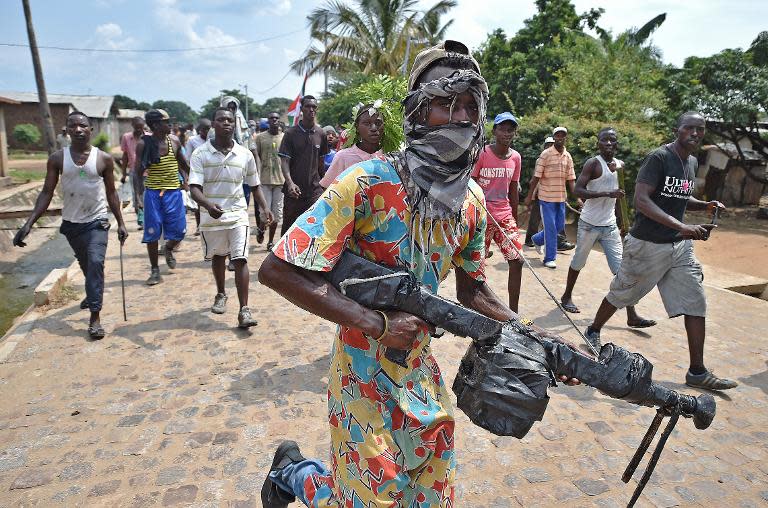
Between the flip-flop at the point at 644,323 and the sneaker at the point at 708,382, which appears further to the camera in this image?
the flip-flop at the point at 644,323

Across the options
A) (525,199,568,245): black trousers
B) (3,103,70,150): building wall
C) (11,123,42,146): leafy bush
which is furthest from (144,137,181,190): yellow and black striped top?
(11,123,42,146): leafy bush

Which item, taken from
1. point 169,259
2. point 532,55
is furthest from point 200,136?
point 532,55

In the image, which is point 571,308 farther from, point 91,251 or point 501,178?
point 91,251

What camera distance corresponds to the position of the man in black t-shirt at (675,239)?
4273 mm

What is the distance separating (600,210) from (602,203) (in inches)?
3.5

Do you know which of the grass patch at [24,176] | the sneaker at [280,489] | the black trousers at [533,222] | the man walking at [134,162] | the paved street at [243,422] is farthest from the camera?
the grass patch at [24,176]

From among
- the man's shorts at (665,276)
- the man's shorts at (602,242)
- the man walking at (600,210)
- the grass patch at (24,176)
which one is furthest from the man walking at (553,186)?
the grass patch at (24,176)

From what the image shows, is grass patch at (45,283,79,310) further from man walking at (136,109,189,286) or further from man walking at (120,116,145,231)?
man walking at (120,116,145,231)

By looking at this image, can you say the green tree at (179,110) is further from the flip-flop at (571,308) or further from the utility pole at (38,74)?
the flip-flop at (571,308)

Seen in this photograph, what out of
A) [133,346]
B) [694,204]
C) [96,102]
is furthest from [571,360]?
[96,102]

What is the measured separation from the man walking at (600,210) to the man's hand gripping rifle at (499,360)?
435 cm

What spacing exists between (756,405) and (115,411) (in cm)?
492

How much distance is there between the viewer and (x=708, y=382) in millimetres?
4262

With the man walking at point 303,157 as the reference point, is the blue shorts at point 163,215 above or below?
below
